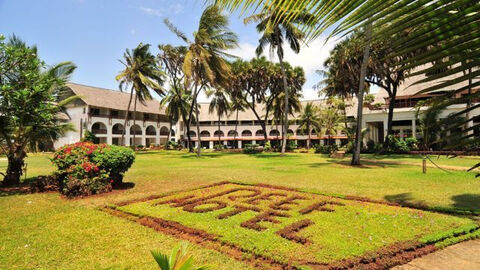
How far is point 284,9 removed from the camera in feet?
3.69

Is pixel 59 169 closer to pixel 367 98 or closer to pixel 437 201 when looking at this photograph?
pixel 437 201

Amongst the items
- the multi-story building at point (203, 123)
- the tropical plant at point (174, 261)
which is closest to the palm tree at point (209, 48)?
the multi-story building at point (203, 123)

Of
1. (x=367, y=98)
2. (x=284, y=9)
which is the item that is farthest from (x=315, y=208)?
(x=367, y=98)

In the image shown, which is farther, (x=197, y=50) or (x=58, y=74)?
(x=197, y=50)

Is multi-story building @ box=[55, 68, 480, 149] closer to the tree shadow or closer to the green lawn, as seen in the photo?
the green lawn

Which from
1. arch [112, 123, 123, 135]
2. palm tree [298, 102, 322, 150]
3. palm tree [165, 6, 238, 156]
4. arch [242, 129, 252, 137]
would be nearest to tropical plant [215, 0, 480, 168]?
palm tree [165, 6, 238, 156]

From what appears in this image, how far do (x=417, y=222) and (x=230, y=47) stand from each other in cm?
1978

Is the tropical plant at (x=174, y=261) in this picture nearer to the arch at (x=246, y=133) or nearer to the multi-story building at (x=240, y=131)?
the multi-story building at (x=240, y=131)

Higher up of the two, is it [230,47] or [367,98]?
[230,47]

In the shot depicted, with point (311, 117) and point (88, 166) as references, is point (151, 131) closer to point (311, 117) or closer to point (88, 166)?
point (311, 117)

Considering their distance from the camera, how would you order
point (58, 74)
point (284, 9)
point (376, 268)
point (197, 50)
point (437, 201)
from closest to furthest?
point (284, 9) < point (376, 268) < point (437, 201) < point (58, 74) < point (197, 50)

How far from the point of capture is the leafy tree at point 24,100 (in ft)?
26.5

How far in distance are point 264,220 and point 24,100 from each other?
7.59m

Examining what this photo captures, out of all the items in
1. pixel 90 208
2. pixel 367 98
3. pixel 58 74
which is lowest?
pixel 90 208
